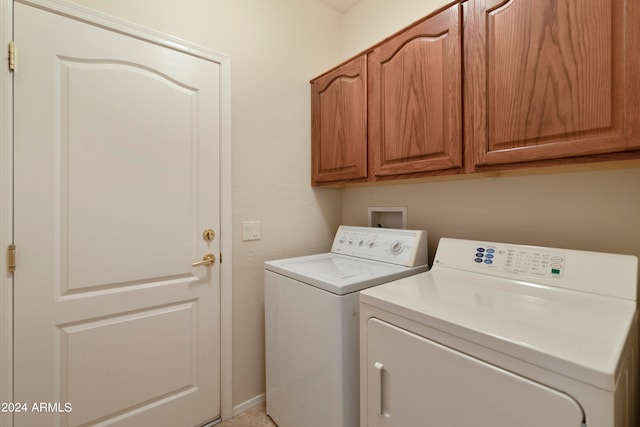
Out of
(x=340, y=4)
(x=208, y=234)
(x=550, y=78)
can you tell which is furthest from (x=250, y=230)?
(x=340, y=4)

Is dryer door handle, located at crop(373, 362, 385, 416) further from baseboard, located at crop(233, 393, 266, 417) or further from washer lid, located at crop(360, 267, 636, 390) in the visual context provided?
baseboard, located at crop(233, 393, 266, 417)

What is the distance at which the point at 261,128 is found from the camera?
179cm

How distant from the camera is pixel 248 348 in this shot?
1.75 m

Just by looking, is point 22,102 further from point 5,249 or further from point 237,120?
point 237,120

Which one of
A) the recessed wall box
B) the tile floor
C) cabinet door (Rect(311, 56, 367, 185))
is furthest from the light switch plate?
the tile floor

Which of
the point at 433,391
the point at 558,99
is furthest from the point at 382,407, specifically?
the point at 558,99

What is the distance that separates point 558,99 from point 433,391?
3.46ft

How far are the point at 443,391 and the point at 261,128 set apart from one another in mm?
1622

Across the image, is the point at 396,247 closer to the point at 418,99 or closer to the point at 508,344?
the point at 418,99

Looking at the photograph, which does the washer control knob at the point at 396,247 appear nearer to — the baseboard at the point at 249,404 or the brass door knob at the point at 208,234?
the brass door knob at the point at 208,234

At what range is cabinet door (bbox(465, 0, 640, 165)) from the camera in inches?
33.7

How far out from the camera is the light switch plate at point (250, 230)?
5.68ft

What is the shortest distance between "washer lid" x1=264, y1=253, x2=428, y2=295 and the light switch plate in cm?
23

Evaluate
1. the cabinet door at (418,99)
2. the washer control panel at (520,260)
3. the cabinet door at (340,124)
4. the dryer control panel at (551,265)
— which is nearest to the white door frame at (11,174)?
the cabinet door at (340,124)
